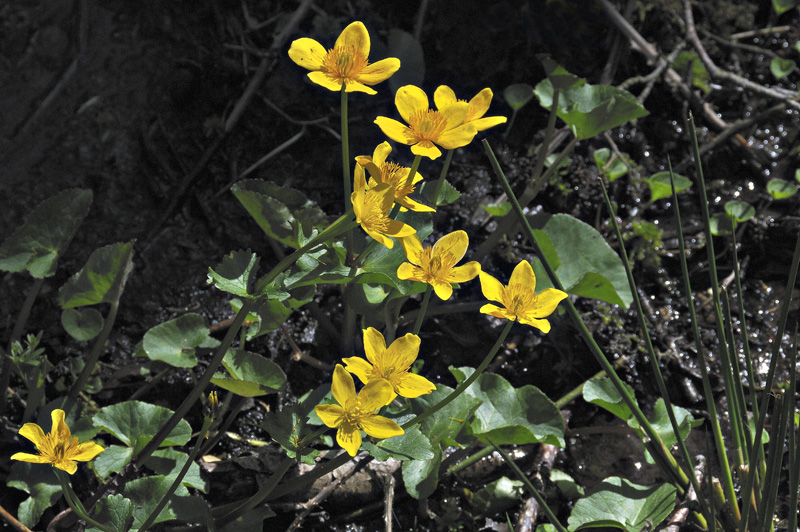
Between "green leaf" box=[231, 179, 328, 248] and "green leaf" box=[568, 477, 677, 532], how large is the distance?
0.99 m

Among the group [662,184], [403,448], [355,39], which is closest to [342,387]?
[403,448]

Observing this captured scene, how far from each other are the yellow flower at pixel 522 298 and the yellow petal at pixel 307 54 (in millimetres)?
540

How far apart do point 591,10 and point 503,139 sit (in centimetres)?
66

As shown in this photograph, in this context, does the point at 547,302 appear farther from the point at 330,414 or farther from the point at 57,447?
the point at 57,447

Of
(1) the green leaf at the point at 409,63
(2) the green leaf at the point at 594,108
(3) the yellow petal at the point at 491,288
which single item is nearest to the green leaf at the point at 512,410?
(3) the yellow petal at the point at 491,288

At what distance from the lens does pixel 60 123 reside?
2.41m

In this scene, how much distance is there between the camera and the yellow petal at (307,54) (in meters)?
1.28

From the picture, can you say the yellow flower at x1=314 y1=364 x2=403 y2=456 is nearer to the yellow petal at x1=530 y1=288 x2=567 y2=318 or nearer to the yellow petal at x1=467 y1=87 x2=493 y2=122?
the yellow petal at x1=530 y1=288 x2=567 y2=318

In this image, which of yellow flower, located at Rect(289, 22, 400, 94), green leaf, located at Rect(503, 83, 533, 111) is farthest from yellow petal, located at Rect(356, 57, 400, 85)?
green leaf, located at Rect(503, 83, 533, 111)

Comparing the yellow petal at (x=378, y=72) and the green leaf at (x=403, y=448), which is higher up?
the yellow petal at (x=378, y=72)

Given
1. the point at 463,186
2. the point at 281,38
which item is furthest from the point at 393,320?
the point at 281,38

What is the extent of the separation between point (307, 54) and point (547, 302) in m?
0.69

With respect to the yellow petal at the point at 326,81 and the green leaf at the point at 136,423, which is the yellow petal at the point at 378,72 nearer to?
the yellow petal at the point at 326,81

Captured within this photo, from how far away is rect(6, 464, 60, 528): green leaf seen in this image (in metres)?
1.54
